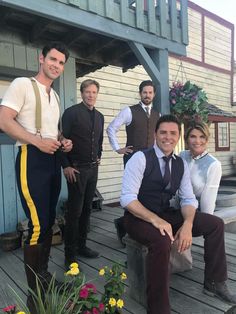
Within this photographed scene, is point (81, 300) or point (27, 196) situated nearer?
point (81, 300)

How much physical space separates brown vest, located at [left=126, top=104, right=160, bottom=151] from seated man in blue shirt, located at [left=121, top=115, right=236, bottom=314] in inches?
41.7

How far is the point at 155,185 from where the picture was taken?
94.1 inches

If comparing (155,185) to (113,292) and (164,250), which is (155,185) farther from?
(113,292)

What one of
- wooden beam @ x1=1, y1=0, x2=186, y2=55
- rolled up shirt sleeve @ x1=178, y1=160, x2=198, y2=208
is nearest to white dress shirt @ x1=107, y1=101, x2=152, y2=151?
wooden beam @ x1=1, y1=0, x2=186, y2=55

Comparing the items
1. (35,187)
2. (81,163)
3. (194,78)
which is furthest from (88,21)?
(194,78)

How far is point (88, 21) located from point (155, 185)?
6.31 ft

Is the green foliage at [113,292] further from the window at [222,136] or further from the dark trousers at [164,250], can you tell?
the window at [222,136]

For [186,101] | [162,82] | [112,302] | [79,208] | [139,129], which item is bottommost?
[112,302]

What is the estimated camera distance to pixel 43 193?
85.0 inches

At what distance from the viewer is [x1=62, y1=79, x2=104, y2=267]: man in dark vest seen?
117 inches

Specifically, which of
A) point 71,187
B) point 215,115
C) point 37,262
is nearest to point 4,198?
point 71,187

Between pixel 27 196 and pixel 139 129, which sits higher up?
pixel 139 129

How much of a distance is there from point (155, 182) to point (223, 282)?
911 mm

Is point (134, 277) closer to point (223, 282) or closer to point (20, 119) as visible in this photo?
point (223, 282)
